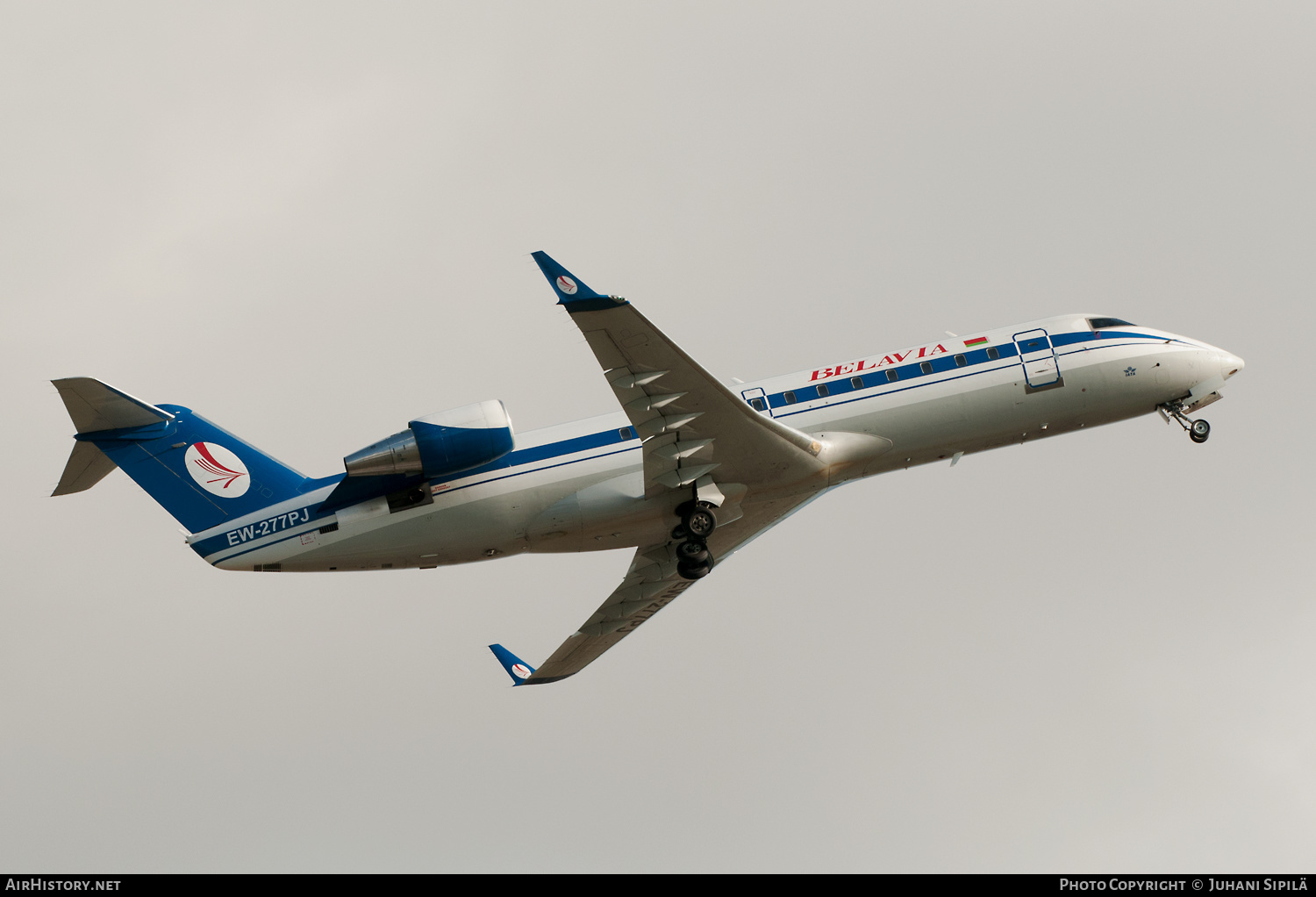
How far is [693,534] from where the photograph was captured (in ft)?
91.2

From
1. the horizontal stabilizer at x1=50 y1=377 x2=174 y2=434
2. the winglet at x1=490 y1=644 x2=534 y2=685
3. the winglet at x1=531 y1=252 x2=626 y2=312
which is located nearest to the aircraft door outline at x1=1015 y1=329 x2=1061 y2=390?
the winglet at x1=531 y1=252 x2=626 y2=312

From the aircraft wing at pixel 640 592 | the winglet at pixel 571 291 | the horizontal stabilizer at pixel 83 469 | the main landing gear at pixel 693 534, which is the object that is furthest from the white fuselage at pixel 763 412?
the winglet at pixel 571 291

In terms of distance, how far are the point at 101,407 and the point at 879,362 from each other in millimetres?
16024

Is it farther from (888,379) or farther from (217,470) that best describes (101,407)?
(888,379)

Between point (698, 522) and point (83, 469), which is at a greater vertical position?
point (83, 469)

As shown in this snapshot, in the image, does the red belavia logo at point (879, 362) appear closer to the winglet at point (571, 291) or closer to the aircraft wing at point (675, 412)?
the aircraft wing at point (675, 412)

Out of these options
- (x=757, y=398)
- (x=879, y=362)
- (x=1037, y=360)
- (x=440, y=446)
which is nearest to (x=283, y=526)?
(x=440, y=446)

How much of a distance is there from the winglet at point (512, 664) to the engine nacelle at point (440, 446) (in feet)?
29.1

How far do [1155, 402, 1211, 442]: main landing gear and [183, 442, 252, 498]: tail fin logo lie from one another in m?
20.3

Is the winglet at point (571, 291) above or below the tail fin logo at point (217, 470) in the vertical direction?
above

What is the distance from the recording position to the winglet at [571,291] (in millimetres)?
22953

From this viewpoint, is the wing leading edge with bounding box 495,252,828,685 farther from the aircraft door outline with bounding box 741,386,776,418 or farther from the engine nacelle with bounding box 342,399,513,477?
the engine nacelle with bounding box 342,399,513,477

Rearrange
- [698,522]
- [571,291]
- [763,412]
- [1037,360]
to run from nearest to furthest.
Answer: [571,291] < [698,522] < [763,412] < [1037,360]

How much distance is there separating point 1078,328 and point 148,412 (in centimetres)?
2014
